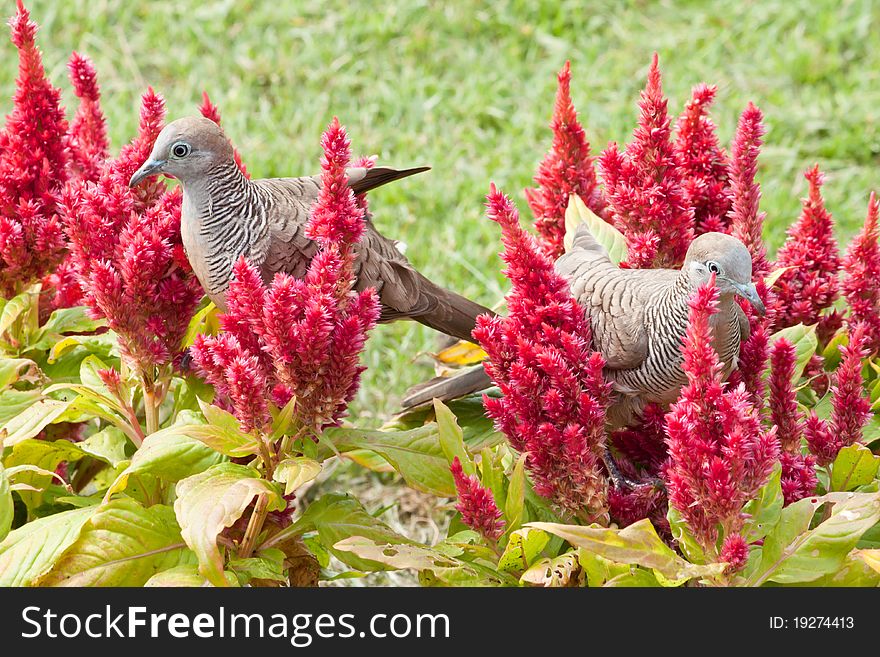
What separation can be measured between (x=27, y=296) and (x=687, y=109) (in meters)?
1.53

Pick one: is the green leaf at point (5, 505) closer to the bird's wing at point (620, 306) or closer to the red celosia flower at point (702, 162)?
the bird's wing at point (620, 306)

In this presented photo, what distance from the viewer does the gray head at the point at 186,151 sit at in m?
2.16

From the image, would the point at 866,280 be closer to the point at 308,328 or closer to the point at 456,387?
the point at 456,387

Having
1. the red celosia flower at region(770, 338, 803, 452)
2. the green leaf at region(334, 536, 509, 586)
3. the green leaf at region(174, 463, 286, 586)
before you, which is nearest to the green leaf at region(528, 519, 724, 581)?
the green leaf at region(334, 536, 509, 586)

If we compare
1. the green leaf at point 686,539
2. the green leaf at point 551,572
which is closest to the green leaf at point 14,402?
the green leaf at point 551,572

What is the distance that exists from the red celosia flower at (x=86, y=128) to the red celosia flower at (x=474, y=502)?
115cm

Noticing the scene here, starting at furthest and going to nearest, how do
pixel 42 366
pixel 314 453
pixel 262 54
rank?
pixel 262 54
pixel 42 366
pixel 314 453

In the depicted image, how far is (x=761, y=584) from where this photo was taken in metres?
1.83

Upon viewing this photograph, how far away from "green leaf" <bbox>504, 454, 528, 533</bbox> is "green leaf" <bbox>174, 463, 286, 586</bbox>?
41cm

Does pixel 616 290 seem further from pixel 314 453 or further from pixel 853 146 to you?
pixel 853 146

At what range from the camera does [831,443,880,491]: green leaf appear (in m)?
1.99

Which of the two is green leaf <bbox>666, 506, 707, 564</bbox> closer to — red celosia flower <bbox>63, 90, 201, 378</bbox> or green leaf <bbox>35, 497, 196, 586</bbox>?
green leaf <bbox>35, 497, 196, 586</bbox>
